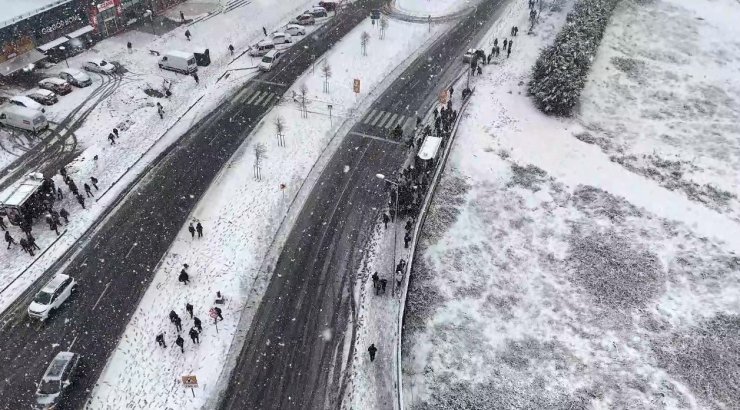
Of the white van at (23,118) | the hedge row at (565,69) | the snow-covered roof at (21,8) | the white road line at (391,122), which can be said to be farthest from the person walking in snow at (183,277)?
the snow-covered roof at (21,8)

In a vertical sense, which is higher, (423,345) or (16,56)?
(16,56)

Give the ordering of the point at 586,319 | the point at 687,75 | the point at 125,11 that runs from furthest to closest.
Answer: the point at 125,11 → the point at 687,75 → the point at 586,319

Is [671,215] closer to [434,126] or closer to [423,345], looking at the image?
[434,126]

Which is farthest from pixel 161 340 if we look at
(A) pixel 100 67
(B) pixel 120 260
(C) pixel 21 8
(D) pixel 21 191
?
(C) pixel 21 8

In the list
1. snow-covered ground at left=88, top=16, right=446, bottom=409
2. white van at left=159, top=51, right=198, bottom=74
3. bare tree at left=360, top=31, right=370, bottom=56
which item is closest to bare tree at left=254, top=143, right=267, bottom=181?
snow-covered ground at left=88, top=16, right=446, bottom=409

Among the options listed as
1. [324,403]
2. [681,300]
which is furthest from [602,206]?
[324,403]

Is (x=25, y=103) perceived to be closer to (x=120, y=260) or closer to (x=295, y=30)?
(x=120, y=260)

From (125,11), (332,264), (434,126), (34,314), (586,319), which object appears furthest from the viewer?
(125,11)
